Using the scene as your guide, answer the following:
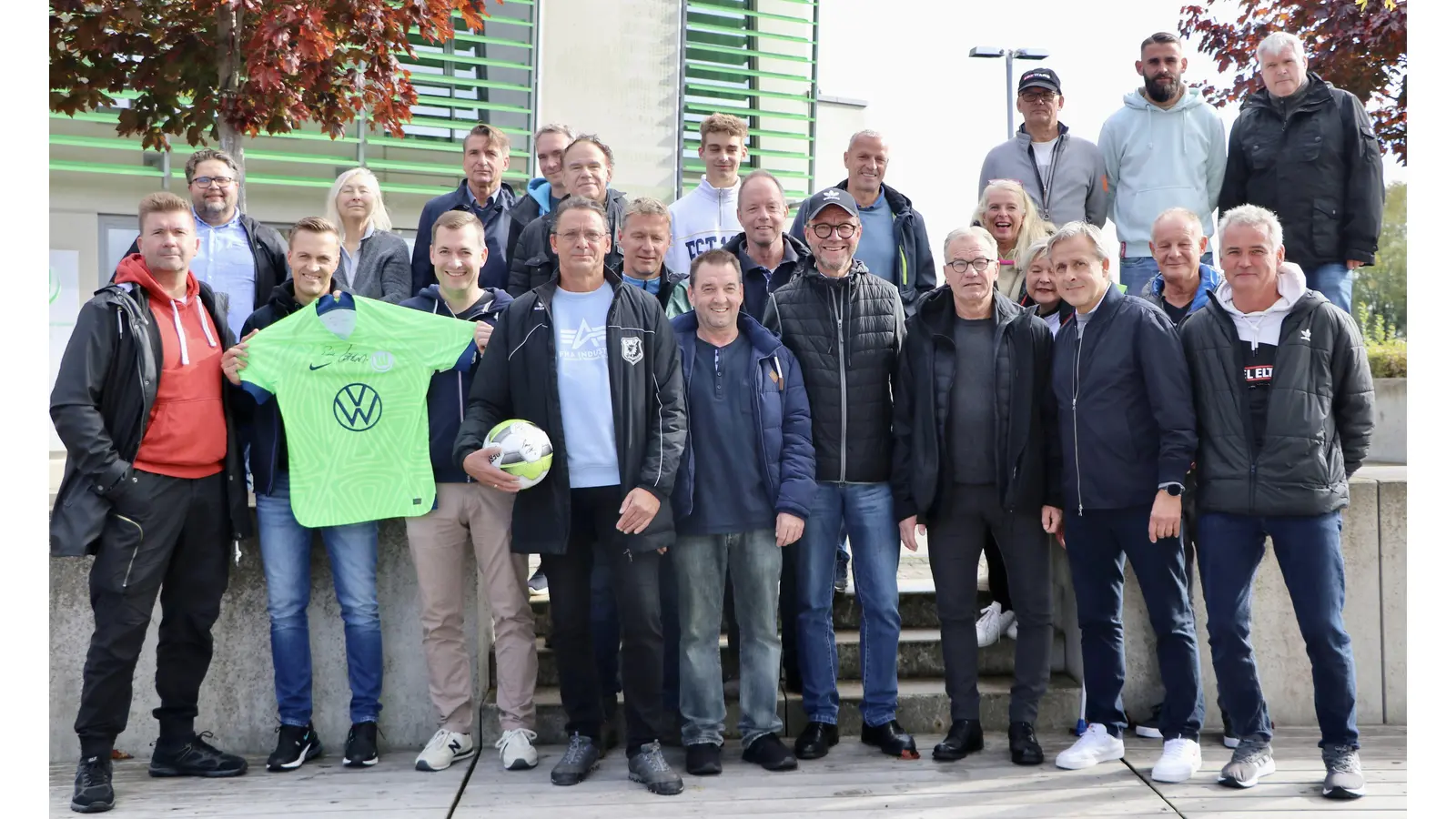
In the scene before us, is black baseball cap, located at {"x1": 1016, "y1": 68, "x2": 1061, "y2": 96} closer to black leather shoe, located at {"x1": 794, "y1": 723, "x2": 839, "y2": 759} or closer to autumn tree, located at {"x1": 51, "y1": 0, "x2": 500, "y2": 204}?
black leather shoe, located at {"x1": 794, "y1": 723, "x2": 839, "y2": 759}

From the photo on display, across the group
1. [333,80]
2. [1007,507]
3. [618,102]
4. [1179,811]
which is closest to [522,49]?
[618,102]

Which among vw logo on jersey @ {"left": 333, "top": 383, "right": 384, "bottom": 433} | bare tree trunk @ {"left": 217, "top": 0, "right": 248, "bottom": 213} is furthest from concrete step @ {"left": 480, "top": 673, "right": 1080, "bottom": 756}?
bare tree trunk @ {"left": 217, "top": 0, "right": 248, "bottom": 213}

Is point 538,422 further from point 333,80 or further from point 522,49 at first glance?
point 522,49

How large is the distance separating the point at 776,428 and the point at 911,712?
1.62m

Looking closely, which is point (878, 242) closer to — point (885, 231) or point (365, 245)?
point (885, 231)

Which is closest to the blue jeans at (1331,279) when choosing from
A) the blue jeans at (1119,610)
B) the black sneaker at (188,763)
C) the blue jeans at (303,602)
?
the blue jeans at (1119,610)

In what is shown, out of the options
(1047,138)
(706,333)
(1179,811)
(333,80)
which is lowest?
(1179,811)

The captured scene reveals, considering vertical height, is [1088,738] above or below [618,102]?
below

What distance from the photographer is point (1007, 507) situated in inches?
195

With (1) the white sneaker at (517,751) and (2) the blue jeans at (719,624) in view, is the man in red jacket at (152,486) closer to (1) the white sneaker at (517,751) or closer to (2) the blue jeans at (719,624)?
(1) the white sneaker at (517,751)

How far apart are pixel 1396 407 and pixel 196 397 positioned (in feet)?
33.6

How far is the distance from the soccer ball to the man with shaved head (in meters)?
2.11

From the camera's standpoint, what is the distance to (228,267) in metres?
5.54

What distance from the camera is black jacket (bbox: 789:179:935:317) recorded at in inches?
235
